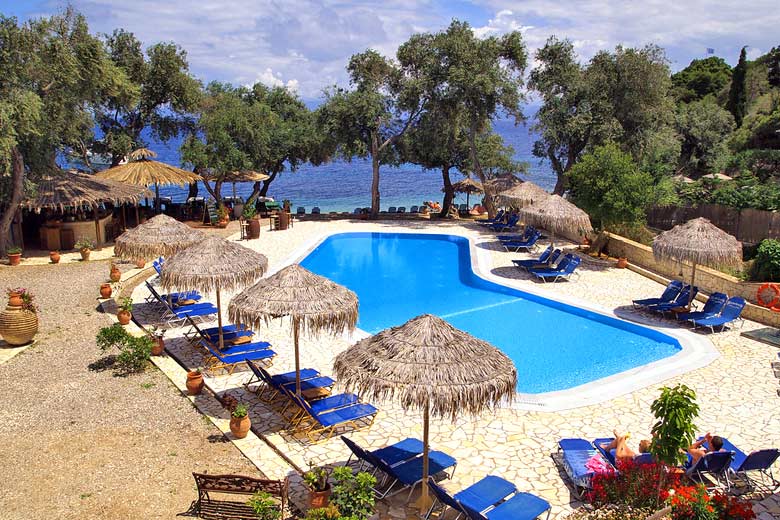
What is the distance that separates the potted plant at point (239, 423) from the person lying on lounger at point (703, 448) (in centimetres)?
620

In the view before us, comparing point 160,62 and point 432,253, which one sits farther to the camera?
point 160,62

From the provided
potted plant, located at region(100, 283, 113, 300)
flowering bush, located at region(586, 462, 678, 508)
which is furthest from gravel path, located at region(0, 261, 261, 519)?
flowering bush, located at region(586, 462, 678, 508)

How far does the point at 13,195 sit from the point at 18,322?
357 inches

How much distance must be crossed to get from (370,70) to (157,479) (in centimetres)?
2586

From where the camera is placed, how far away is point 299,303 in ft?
30.1

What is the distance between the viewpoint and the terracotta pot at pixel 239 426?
8.89 meters

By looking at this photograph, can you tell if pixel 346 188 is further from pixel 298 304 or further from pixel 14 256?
pixel 298 304

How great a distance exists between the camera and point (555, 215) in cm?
1944

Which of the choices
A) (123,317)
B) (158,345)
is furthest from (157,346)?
(123,317)

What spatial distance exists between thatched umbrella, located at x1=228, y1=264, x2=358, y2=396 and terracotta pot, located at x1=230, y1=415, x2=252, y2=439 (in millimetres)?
944

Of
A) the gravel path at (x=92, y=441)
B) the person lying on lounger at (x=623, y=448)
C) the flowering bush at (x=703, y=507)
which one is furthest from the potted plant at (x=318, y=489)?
the flowering bush at (x=703, y=507)

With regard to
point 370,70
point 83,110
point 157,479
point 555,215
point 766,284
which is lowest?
point 157,479

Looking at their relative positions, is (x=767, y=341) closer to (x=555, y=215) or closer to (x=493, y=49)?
(x=555, y=215)

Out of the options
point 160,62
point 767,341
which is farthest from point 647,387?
point 160,62
